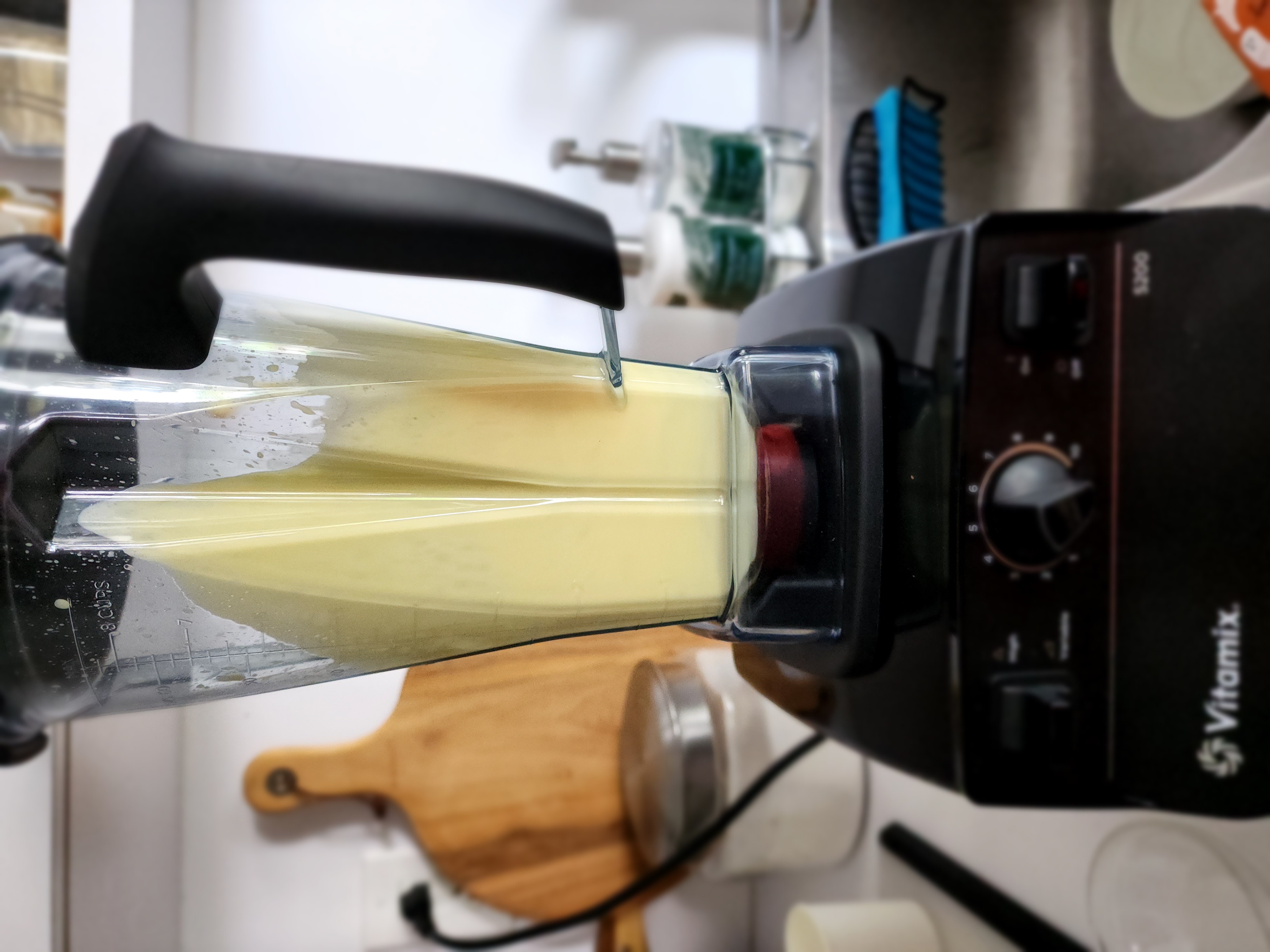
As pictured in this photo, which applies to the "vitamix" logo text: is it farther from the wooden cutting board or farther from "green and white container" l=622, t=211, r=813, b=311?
"green and white container" l=622, t=211, r=813, b=311

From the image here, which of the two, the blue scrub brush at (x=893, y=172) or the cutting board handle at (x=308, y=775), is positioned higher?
the blue scrub brush at (x=893, y=172)

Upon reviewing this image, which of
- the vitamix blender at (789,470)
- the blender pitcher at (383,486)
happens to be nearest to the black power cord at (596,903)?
the vitamix blender at (789,470)

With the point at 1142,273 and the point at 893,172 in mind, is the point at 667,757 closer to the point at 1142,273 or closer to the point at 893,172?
the point at 1142,273

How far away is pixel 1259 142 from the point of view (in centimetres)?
38

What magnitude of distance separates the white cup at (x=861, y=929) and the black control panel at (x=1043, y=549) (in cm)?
17

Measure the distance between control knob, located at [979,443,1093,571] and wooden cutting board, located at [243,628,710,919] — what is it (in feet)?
0.45

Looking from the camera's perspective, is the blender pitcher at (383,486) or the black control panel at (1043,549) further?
the black control panel at (1043,549)

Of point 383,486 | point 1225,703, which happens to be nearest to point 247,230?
point 383,486

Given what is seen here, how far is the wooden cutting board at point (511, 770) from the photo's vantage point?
246 millimetres

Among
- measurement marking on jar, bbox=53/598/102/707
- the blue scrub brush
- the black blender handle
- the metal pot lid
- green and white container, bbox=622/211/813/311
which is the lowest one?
the metal pot lid

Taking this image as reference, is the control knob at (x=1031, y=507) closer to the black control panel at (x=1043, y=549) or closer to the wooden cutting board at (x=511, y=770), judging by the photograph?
the black control panel at (x=1043, y=549)

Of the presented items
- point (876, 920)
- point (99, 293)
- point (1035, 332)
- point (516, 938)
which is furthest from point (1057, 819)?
point (99, 293)

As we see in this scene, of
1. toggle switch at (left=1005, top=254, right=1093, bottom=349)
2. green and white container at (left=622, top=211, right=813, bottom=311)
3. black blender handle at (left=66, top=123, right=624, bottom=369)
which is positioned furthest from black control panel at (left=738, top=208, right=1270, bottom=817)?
green and white container at (left=622, top=211, right=813, bottom=311)

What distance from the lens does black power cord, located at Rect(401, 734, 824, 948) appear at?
544 millimetres
